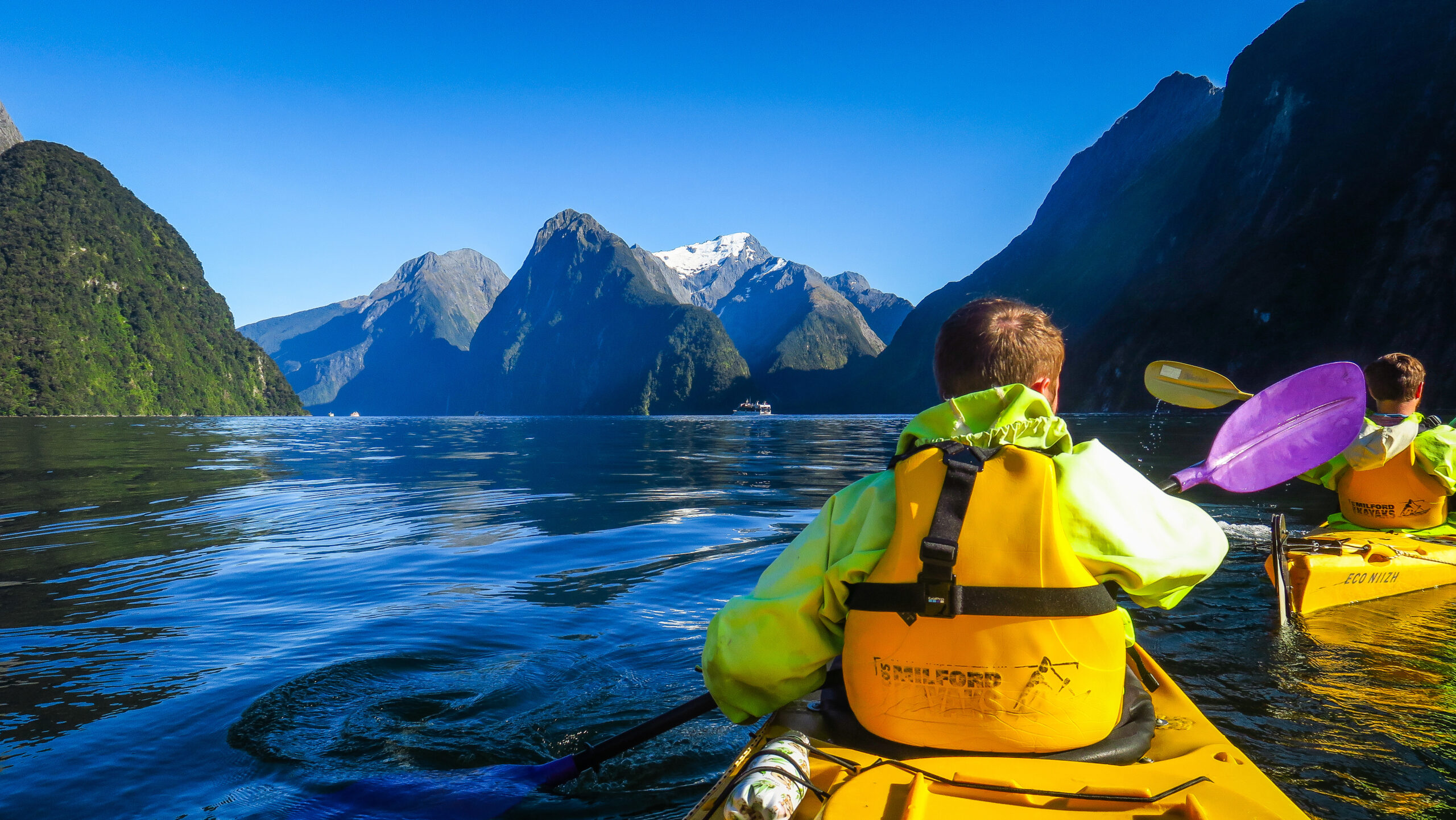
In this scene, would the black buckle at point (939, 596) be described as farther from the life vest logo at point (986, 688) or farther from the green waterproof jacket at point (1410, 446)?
the green waterproof jacket at point (1410, 446)

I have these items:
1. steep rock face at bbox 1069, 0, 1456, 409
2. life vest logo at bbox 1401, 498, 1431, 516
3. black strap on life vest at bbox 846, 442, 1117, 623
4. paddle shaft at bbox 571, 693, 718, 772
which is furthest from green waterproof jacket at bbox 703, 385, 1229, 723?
steep rock face at bbox 1069, 0, 1456, 409

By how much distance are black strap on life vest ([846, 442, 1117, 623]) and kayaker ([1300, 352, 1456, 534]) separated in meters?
6.46

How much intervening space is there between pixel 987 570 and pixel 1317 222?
296ft

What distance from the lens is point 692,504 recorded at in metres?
16.0

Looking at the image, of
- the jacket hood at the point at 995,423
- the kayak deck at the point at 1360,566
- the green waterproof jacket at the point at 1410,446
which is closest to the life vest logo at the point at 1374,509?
the kayak deck at the point at 1360,566

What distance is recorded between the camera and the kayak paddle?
151 inches

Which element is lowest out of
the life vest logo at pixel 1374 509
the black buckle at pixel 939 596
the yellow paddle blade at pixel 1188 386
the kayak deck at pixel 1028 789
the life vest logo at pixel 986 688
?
the life vest logo at pixel 1374 509

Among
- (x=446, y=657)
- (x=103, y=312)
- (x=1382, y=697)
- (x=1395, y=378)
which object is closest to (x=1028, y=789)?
(x=1382, y=697)

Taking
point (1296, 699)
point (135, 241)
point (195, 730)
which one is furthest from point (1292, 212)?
point (135, 241)

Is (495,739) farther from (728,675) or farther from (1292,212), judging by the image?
(1292,212)

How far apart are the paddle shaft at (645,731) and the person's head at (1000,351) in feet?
5.69

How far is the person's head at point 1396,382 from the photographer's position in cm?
688

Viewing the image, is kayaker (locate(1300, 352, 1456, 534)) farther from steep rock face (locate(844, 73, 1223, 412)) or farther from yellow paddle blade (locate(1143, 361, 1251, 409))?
steep rock face (locate(844, 73, 1223, 412))

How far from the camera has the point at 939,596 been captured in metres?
2.11
